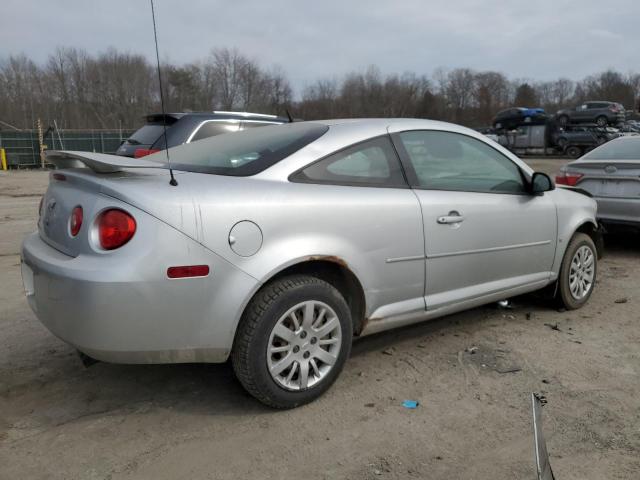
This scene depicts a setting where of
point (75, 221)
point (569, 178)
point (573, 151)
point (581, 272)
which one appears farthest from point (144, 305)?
point (573, 151)

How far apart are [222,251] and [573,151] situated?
31.4m

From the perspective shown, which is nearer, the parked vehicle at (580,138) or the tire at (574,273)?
the tire at (574,273)

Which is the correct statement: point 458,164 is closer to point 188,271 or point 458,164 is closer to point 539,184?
point 539,184

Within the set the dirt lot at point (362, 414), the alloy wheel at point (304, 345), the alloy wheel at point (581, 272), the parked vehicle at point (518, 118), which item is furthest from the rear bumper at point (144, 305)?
the parked vehicle at point (518, 118)

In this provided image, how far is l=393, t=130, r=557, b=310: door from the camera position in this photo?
340 cm

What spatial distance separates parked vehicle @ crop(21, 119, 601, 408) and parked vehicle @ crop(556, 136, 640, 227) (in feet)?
9.62

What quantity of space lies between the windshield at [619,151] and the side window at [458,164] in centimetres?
316

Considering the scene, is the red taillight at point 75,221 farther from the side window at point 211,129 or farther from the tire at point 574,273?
the side window at point 211,129

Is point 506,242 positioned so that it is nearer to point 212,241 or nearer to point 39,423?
point 212,241

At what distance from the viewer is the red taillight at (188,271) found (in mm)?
2443

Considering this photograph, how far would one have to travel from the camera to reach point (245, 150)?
3.25 m

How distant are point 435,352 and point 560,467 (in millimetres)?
1317

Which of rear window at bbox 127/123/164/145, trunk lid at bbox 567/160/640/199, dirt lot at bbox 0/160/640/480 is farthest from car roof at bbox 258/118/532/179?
rear window at bbox 127/123/164/145

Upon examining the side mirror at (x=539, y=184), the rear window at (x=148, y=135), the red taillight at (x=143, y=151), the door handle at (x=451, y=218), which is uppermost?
the rear window at (x=148, y=135)
